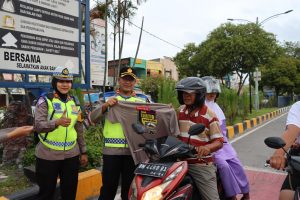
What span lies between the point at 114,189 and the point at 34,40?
2.51 meters

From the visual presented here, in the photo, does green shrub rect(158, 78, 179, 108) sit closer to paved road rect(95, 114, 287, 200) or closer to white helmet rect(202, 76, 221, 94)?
paved road rect(95, 114, 287, 200)

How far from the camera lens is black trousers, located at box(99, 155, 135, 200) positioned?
3.29 metres

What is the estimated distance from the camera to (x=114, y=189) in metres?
3.36

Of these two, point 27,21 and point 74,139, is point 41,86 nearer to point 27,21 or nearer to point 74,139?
point 27,21

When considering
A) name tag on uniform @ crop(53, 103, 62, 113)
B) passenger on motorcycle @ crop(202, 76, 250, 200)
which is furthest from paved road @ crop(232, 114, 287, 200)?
name tag on uniform @ crop(53, 103, 62, 113)

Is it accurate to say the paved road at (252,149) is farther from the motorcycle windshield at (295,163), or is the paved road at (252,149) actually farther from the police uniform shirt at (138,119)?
the motorcycle windshield at (295,163)

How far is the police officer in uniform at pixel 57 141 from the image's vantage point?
3186 mm

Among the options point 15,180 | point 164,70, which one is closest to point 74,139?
point 15,180

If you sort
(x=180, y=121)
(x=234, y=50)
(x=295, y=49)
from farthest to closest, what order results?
(x=295, y=49), (x=234, y=50), (x=180, y=121)

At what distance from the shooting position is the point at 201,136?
2930 mm

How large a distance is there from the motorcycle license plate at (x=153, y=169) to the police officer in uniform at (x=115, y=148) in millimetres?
764

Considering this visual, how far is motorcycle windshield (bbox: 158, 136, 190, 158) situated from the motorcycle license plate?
0.11 meters

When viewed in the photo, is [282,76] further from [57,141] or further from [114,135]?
[57,141]

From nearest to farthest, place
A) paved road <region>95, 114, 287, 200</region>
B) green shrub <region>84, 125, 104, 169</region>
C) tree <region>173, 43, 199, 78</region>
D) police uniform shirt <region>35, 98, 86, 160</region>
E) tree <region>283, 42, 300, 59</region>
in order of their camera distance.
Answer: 1. police uniform shirt <region>35, 98, 86, 160</region>
2. paved road <region>95, 114, 287, 200</region>
3. green shrub <region>84, 125, 104, 169</region>
4. tree <region>173, 43, 199, 78</region>
5. tree <region>283, 42, 300, 59</region>
